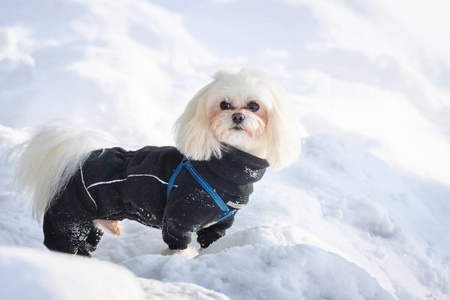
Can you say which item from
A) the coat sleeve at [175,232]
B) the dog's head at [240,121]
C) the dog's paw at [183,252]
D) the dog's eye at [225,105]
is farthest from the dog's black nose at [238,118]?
the dog's paw at [183,252]

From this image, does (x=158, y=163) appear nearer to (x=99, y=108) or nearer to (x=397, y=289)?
(x=397, y=289)

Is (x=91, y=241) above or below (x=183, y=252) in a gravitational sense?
below

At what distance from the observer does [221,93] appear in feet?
6.02

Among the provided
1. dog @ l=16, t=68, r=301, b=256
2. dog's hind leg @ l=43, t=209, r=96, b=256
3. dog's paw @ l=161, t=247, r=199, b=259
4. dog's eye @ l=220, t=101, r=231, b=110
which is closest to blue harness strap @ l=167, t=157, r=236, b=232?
dog @ l=16, t=68, r=301, b=256

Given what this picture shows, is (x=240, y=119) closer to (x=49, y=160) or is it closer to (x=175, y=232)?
(x=175, y=232)

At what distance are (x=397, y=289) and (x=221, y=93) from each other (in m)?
1.67

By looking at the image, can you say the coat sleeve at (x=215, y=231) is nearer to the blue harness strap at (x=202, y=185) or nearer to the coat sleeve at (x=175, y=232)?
the blue harness strap at (x=202, y=185)

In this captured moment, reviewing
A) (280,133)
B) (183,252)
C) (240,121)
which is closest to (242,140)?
(240,121)

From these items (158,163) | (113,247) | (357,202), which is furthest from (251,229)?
(357,202)

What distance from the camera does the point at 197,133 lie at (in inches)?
71.2

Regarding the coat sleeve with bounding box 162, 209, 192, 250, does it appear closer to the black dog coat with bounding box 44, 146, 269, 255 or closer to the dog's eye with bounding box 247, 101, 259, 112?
the black dog coat with bounding box 44, 146, 269, 255

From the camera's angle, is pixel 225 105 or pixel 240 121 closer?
pixel 240 121

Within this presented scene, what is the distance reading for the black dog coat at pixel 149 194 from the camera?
1756mm

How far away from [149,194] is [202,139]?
38 centimetres
